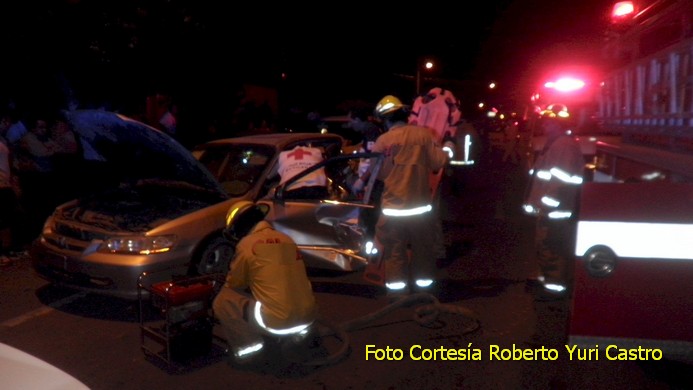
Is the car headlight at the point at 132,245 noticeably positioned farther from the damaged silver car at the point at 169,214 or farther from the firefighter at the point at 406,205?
the firefighter at the point at 406,205

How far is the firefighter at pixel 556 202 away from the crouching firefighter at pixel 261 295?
2658mm

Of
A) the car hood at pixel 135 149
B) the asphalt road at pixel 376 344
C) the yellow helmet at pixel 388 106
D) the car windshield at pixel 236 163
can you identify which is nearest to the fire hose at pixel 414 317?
the asphalt road at pixel 376 344

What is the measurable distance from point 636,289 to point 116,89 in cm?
1164

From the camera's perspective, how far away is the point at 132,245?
546cm

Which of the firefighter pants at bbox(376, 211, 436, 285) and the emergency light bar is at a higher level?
the emergency light bar

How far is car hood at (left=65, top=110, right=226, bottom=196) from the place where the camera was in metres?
5.65

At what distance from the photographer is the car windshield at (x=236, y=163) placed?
6755mm

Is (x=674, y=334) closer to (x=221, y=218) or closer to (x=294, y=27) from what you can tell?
(x=221, y=218)

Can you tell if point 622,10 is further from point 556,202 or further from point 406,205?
point 406,205

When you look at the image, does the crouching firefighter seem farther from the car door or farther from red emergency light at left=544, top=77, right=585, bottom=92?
red emergency light at left=544, top=77, right=585, bottom=92

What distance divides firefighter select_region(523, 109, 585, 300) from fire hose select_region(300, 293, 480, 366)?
3.30ft

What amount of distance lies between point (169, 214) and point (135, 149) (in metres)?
0.87

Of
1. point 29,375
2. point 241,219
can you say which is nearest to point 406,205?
point 241,219

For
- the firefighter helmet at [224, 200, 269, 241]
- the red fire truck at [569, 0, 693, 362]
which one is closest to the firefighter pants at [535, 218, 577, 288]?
the red fire truck at [569, 0, 693, 362]
